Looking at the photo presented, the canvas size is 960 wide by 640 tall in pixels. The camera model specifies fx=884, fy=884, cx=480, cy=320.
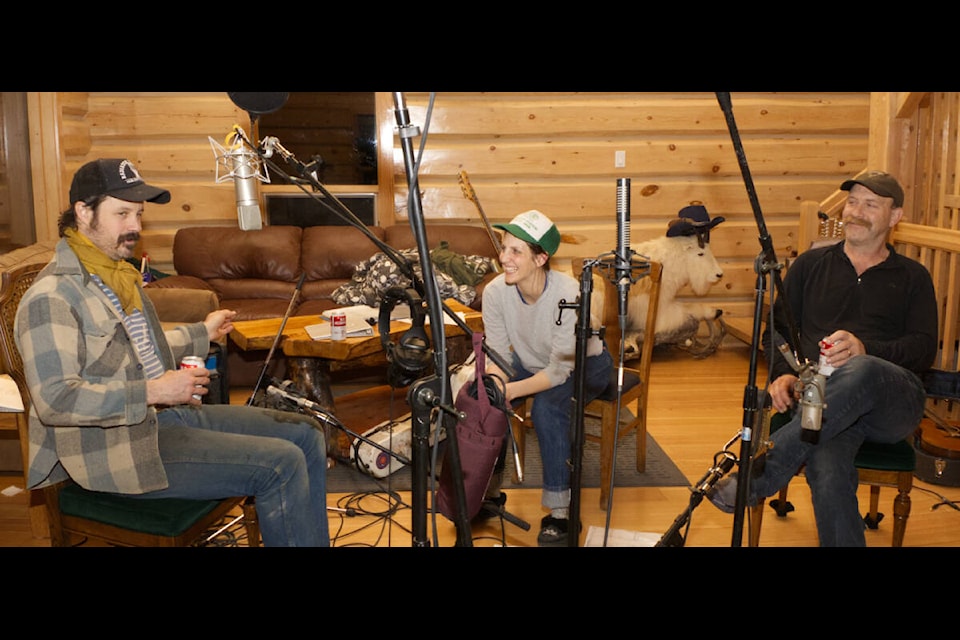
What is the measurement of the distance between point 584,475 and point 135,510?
186 cm

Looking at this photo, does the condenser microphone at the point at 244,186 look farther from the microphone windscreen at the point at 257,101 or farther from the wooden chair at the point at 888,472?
the wooden chair at the point at 888,472

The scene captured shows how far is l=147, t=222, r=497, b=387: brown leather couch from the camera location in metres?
5.20

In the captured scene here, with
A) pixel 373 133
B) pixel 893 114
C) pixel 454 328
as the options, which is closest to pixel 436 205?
pixel 373 133

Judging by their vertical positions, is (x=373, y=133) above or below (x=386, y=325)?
above

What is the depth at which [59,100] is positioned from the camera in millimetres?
5285

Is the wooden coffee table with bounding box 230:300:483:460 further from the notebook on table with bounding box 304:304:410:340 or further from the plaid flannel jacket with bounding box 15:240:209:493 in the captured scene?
the plaid flannel jacket with bounding box 15:240:209:493

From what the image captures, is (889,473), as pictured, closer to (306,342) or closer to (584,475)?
(584,475)

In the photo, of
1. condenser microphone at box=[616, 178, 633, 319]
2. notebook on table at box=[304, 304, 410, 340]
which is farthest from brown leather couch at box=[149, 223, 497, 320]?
condenser microphone at box=[616, 178, 633, 319]

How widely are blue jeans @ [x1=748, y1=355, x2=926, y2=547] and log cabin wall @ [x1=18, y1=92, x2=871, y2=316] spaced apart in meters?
3.33

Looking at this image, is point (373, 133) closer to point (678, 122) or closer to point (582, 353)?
point (678, 122)

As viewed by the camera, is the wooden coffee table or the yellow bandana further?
the wooden coffee table

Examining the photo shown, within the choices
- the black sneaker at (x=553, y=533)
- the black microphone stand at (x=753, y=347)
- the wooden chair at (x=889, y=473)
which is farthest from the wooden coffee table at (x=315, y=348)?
the black microphone stand at (x=753, y=347)

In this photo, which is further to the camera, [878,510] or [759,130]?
[759,130]
